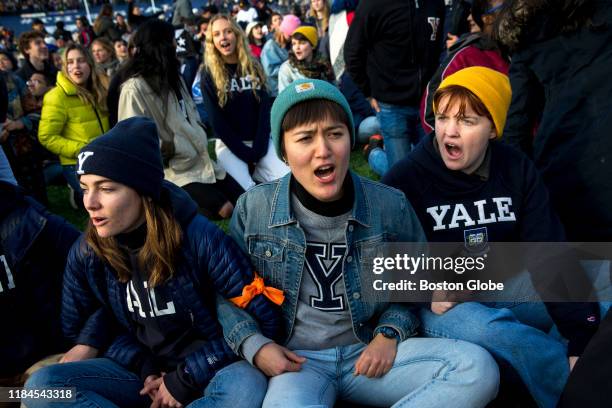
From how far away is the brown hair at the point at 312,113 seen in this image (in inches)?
81.1

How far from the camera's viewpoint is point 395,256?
2.24m

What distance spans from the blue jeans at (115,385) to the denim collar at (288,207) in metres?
0.61

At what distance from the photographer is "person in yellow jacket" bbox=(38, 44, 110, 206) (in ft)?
16.9

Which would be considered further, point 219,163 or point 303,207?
point 219,163

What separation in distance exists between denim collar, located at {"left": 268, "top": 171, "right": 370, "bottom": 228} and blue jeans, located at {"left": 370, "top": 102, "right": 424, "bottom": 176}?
2.44 metres

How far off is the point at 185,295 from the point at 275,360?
1.61 feet

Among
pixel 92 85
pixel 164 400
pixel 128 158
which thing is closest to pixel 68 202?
pixel 92 85

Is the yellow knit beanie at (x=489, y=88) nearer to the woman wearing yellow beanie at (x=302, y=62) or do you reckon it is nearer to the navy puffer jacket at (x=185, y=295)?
the navy puffer jacket at (x=185, y=295)

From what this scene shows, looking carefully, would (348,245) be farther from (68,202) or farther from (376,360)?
(68,202)

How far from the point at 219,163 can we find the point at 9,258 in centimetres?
287

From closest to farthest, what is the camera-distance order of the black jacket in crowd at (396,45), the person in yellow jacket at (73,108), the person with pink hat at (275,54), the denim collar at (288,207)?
the denim collar at (288,207) < the black jacket in crowd at (396,45) < the person in yellow jacket at (73,108) < the person with pink hat at (275,54)

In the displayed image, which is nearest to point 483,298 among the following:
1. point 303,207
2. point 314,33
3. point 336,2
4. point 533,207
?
point 533,207

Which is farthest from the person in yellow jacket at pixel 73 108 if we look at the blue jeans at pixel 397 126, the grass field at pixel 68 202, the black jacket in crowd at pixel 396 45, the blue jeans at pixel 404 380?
the blue jeans at pixel 404 380

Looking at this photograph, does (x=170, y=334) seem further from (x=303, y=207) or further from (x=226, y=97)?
(x=226, y=97)
